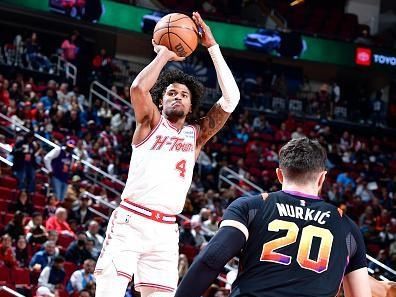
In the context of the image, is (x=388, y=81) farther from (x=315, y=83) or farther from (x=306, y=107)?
(x=306, y=107)

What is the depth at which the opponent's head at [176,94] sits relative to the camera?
6285 mm

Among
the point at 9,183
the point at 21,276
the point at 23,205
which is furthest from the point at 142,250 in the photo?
the point at 9,183

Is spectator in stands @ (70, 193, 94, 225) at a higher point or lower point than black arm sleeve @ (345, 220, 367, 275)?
lower

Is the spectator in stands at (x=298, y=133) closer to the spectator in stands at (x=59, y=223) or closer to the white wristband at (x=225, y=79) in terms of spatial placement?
the spectator in stands at (x=59, y=223)

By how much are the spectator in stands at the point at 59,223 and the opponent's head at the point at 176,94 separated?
7.11m

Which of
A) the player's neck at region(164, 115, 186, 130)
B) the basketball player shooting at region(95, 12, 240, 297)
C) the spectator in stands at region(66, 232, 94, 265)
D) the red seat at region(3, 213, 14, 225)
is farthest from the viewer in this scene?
the red seat at region(3, 213, 14, 225)

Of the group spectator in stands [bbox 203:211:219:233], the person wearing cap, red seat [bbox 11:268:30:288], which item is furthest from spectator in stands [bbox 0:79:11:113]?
red seat [bbox 11:268:30:288]

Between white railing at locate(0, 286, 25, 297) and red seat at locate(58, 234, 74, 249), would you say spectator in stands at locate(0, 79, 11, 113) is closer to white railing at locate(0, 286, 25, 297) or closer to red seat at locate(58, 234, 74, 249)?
red seat at locate(58, 234, 74, 249)

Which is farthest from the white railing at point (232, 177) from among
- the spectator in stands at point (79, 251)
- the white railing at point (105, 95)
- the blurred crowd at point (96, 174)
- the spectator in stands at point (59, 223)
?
the spectator in stands at point (79, 251)

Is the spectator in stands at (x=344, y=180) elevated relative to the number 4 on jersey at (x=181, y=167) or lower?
lower

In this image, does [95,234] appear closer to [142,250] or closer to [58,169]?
[58,169]

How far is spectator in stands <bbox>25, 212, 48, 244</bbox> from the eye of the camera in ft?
41.4

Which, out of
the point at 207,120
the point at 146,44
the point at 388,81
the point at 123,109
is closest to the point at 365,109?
the point at 388,81

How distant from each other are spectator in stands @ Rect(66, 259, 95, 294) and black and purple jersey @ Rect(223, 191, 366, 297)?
317 inches
